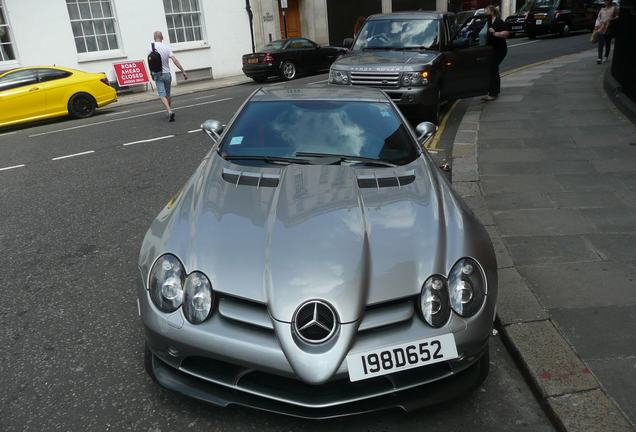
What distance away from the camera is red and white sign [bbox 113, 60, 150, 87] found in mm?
18594

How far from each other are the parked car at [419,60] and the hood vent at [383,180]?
5.79m

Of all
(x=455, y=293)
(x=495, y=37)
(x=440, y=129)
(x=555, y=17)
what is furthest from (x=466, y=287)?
(x=555, y=17)

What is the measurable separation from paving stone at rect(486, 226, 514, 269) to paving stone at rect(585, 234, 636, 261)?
0.72 m

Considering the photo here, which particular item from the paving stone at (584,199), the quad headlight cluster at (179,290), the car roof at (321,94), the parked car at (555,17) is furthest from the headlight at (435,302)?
the parked car at (555,17)

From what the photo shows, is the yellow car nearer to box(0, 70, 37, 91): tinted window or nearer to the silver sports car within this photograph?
box(0, 70, 37, 91): tinted window

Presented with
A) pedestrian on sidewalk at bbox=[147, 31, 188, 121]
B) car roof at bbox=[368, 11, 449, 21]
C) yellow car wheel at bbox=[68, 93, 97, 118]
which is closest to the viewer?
car roof at bbox=[368, 11, 449, 21]

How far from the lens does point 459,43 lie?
1028 centimetres

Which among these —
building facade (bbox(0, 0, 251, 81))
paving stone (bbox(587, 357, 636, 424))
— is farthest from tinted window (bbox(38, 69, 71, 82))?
paving stone (bbox(587, 357, 636, 424))

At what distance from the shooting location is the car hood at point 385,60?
355 inches

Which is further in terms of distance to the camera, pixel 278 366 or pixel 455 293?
pixel 455 293

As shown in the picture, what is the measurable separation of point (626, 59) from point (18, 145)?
1140 centimetres

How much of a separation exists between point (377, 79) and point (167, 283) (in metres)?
7.10

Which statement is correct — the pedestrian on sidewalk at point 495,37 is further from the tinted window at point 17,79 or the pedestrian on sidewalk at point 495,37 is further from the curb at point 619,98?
the tinted window at point 17,79

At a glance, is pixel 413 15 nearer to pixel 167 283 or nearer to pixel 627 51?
pixel 627 51
